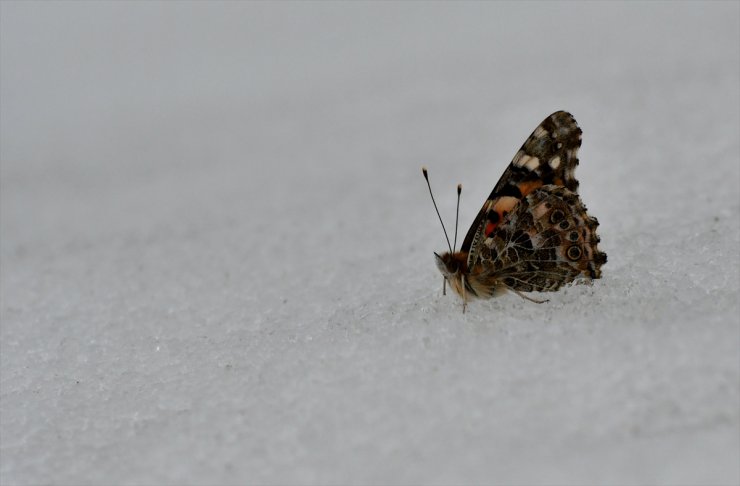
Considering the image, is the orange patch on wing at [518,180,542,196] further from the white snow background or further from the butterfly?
the white snow background

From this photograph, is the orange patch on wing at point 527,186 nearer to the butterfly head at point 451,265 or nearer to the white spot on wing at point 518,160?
the white spot on wing at point 518,160

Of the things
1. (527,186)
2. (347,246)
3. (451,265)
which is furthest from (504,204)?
(347,246)

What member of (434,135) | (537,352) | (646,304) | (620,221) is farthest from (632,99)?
(537,352)

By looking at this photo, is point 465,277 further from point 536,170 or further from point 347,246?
point 347,246

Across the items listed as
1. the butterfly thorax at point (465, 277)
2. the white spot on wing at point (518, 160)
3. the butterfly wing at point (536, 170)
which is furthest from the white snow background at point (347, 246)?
the white spot on wing at point (518, 160)

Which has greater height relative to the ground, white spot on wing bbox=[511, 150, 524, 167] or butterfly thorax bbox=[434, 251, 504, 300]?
white spot on wing bbox=[511, 150, 524, 167]

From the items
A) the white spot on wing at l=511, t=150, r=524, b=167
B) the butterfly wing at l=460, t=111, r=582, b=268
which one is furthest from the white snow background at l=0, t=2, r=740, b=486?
the white spot on wing at l=511, t=150, r=524, b=167

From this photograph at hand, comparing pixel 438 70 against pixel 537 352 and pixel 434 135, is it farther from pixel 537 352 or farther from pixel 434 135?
pixel 537 352
